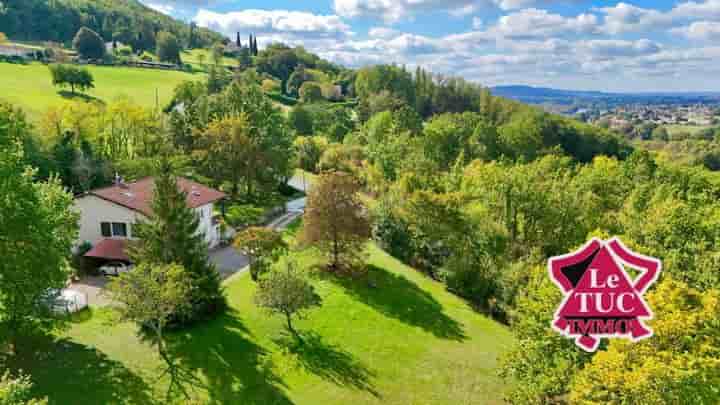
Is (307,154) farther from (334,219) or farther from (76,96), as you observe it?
(334,219)

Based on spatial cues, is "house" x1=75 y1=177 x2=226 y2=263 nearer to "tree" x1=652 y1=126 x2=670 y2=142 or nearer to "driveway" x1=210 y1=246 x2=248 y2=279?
"driveway" x1=210 y1=246 x2=248 y2=279

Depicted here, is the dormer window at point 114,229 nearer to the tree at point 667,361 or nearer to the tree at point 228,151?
the tree at point 228,151

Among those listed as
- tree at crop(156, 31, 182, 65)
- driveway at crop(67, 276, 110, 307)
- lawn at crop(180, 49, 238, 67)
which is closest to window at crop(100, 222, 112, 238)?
driveway at crop(67, 276, 110, 307)

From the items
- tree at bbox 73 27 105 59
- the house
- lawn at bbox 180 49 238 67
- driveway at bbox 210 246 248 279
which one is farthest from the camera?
lawn at bbox 180 49 238 67

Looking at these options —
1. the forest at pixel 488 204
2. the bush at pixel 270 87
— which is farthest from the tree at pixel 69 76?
the bush at pixel 270 87

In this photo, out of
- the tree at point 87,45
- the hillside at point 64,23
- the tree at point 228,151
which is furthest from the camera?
the hillside at point 64,23

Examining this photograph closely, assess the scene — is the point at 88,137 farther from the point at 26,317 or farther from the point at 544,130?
the point at 544,130
